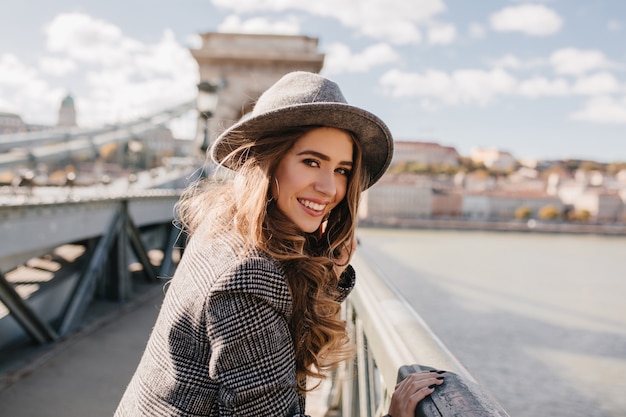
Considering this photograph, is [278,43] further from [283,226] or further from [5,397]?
[283,226]

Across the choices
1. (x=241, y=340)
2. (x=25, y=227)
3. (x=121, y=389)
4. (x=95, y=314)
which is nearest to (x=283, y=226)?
(x=241, y=340)

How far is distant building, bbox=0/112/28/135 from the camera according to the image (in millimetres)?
8023

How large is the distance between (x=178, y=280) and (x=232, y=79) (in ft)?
33.5

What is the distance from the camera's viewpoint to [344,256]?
1049 millimetres

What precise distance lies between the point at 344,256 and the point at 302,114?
0.32m

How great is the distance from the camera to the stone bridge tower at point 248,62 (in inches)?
405

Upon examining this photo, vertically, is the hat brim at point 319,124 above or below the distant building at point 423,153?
below

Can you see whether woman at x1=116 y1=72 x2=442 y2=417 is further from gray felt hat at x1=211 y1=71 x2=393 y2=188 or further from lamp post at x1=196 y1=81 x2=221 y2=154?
lamp post at x1=196 y1=81 x2=221 y2=154

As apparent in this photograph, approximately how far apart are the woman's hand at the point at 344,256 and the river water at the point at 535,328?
2.76m

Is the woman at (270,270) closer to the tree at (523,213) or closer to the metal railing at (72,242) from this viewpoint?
the metal railing at (72,242)

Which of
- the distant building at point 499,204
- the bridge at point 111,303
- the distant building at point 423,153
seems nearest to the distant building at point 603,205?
the distant building at point 499,204

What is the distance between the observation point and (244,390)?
672 millimetres

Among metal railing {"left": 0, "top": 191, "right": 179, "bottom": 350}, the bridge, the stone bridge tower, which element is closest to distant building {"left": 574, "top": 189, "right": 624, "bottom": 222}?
the stone bridge tower

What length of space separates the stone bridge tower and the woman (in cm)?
930
